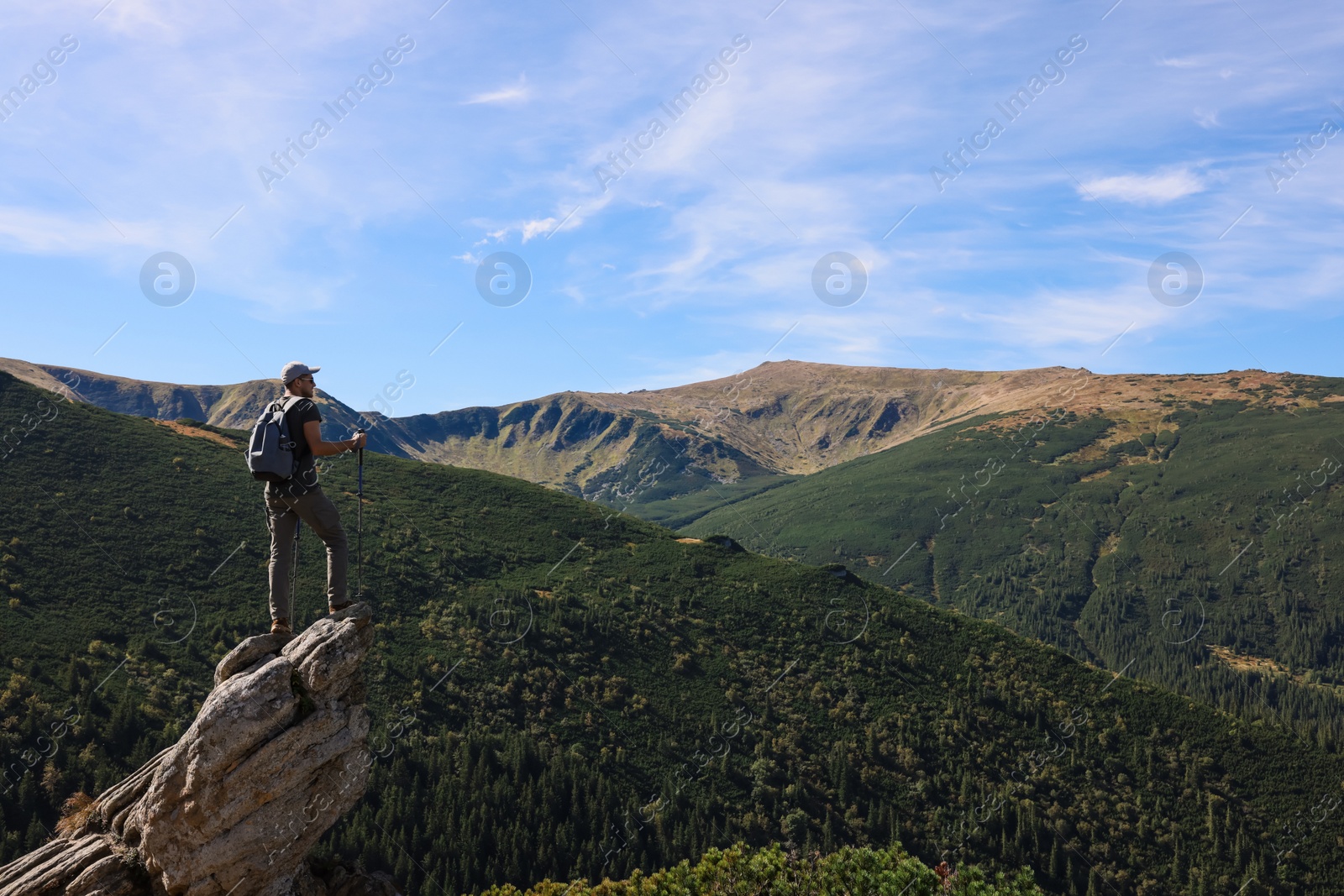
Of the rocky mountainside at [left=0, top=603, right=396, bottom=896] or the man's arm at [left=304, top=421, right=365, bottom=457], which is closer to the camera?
the man's arm at [left=304, top=421, right=365, bottom=457]

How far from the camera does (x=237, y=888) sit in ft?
72.7

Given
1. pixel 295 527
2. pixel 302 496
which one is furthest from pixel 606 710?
pixel 302 496

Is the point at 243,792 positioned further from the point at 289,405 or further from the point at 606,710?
the point at 606,710

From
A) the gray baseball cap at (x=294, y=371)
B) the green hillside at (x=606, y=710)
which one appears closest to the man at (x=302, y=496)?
the gray baseball cap at (x=294, y=371)

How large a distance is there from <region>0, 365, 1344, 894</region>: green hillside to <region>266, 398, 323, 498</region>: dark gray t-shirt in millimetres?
81550

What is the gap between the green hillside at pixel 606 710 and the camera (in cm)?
9712

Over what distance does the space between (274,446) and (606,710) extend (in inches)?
4525

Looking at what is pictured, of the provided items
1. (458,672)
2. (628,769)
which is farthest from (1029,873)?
(458,672)

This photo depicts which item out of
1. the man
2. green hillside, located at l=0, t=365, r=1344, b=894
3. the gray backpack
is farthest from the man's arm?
green hillside, located at l=0, t=365, r=1344, b=894

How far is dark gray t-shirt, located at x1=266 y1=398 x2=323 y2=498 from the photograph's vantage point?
20.0 metres

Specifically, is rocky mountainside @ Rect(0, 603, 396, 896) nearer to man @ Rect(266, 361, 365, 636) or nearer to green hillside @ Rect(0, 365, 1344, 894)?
man @ Rect(266, 361, 365, 636)

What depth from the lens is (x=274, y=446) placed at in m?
19.7

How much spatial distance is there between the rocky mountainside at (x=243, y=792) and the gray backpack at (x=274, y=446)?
5467 mm

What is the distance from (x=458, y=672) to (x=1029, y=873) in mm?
99008
